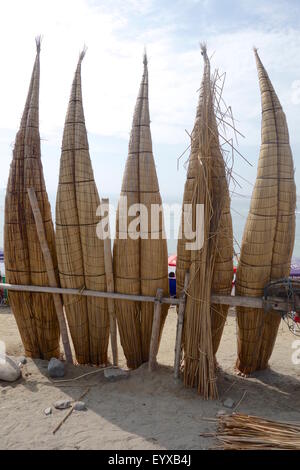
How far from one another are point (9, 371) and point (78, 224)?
200cm

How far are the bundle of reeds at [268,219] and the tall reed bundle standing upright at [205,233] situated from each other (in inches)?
14.2

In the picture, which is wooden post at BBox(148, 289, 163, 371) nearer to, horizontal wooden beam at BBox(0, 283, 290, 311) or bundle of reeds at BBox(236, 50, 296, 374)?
horizontal wooden beam at BBox(0, 283, 290, 311)

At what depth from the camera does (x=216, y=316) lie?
4.64 metres

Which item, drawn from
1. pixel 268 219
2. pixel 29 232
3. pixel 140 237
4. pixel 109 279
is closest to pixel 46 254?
pixel 29 232

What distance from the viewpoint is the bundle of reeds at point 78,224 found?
4711mm

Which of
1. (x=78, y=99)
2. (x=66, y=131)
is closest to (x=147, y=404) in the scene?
(x=66, y=131)

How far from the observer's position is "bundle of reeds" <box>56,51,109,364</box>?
4711mm

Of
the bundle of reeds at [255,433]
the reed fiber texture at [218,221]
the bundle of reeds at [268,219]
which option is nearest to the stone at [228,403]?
the bundle of reeds at [255,433]

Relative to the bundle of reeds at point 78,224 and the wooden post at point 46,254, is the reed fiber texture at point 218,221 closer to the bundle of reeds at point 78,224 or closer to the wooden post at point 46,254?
the bundle of reeds at point 78,224

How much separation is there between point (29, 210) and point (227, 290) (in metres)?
2.78

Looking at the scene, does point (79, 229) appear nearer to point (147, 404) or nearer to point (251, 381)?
point (147, 404)

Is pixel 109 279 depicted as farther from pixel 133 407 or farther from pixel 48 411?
pixel 48 411

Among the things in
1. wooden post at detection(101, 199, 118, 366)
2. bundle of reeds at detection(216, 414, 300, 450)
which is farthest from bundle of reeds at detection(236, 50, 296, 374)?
wooden post at detection(101, 199, 118, 366)

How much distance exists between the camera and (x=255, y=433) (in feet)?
11.2
